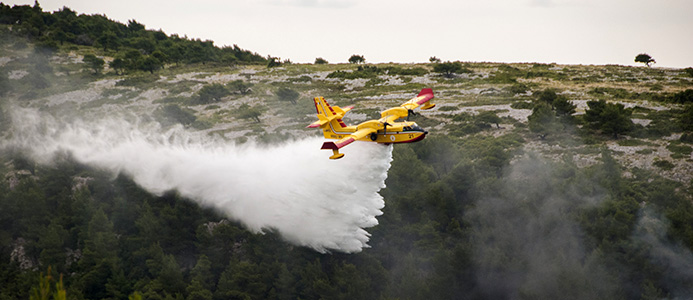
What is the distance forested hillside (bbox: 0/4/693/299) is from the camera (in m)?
42.7

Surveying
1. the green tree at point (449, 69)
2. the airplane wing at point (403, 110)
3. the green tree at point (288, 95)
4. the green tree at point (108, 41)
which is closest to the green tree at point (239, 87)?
the green tree at point (288, 95)

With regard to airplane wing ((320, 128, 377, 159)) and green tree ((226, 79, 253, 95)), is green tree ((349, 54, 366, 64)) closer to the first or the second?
green tree ((226, 79, 253, 95))

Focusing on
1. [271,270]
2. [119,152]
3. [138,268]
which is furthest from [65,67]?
[271,270]

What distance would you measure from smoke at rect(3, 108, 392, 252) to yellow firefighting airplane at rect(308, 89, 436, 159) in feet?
6.83

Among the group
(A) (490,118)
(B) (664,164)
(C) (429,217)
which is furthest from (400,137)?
(A) (490,118)

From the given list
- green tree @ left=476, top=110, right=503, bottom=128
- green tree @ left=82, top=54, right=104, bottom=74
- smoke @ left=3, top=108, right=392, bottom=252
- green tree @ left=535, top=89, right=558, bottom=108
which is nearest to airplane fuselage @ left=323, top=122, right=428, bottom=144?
smoke @ left=3, top=108, right=392, bottom=252

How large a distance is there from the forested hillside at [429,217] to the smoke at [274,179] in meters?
0.57

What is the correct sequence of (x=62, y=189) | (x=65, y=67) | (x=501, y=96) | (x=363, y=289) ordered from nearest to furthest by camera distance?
(x=363, y=289), (x=62, y=189), (x=501, y=96), (x=65, y=67)

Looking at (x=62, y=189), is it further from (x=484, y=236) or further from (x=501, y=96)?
(x=501, y=96)

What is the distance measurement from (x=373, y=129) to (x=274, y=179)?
12.0 meters

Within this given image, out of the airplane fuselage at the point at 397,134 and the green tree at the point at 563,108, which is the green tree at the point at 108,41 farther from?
the airplane fuselage at the point at 397,134

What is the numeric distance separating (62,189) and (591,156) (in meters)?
54.0

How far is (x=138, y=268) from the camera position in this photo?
47.4 metres

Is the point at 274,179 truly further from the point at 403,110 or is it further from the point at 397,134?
the point at 397,134
